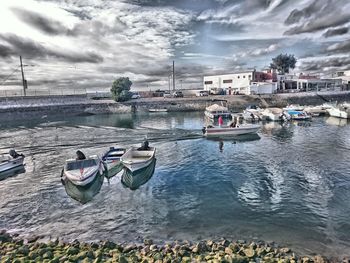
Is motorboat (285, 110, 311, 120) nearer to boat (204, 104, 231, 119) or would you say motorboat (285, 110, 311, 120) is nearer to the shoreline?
boat (204, 104, 231, 119)

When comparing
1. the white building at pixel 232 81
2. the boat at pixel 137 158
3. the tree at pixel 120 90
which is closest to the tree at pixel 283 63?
the white building at pixel 232 81

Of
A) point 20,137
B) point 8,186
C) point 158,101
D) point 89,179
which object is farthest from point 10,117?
point 89,179

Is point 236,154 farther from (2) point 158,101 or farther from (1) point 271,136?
(2) point 158,101

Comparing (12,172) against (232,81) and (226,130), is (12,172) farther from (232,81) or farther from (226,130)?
(232,81)

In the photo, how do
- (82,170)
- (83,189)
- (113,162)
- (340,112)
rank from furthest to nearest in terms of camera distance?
1. (340,112)
2. (113,162)
3. (82,170)
4. (83,189)

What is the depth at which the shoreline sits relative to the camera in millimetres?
90088

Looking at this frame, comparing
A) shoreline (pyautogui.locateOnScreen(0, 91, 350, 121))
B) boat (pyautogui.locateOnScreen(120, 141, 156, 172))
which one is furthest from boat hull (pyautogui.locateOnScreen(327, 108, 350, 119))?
boat (pyautogui.locateOnScreen(120, 141, 156, 172))

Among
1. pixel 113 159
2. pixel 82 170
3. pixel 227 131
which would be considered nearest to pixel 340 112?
pixel 227 131

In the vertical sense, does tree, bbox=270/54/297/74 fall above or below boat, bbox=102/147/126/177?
above

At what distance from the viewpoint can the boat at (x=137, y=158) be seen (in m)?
26.4

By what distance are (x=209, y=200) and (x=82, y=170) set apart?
12138mm

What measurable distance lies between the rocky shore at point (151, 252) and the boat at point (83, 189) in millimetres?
6907

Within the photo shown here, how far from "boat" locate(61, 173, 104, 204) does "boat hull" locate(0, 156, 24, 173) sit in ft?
27.6

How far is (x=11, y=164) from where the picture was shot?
2998 cm
